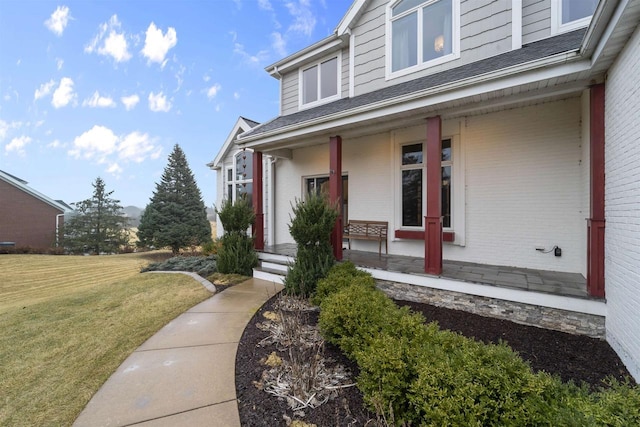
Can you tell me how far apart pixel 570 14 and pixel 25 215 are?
28.3 m

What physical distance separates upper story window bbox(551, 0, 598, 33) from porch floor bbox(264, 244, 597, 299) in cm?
433

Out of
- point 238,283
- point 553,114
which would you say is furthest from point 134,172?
point 553,114

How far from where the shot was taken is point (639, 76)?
2.47m

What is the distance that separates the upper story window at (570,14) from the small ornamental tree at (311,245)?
5196mm

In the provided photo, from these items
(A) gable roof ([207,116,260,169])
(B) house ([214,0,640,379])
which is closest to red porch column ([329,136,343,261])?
(B) house ([214,0,640,379])

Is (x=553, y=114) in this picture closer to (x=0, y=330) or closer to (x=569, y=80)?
(x=569, y=80)

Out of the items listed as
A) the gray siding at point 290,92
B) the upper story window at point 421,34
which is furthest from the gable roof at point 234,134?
the upper story window at point 421,34

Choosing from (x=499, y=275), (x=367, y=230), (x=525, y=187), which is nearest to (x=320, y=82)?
(x=367, y=230)

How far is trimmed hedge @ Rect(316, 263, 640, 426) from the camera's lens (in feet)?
5.17

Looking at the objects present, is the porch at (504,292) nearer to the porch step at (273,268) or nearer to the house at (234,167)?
the porch step at (273,268)

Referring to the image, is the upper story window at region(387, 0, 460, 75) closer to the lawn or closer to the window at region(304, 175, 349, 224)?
the window at region(304, 175, 349, 224)

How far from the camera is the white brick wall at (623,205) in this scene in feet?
8.41

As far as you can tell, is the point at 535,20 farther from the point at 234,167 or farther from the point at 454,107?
the point at 234,167

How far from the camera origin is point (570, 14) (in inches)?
187
